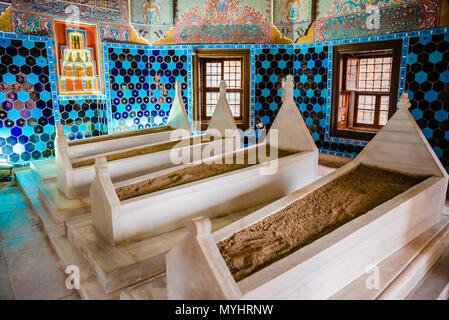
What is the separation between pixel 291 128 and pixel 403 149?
151cm

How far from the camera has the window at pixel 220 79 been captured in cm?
730

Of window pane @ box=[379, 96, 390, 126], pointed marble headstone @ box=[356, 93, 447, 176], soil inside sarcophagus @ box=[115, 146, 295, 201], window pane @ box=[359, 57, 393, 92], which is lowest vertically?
soil inside sarcophagus @ box=[115, 146, 295, 201]

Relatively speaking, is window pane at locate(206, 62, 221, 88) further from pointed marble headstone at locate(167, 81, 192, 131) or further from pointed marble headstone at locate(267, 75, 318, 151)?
pointed marble headstone at locate(267, 75, 318, 151)

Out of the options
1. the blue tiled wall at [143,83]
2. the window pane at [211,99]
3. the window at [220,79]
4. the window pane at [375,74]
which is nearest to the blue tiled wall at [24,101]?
the blue tiled wall at [143,83]

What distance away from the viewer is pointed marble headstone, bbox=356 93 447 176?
3.62 meters

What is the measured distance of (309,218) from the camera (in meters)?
2.81

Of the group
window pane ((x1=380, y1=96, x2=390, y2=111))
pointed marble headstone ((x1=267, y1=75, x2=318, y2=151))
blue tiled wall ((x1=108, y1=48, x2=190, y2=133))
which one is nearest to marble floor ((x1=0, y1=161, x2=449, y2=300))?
pointed marble headstone ((x1=267, y1=75, x2=318, y2=151))

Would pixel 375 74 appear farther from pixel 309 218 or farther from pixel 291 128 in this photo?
pixel 309 218

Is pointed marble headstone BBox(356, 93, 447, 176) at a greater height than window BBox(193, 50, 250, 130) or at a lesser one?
lesser

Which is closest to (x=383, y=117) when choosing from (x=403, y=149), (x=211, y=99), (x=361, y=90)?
(x=361, y=90)

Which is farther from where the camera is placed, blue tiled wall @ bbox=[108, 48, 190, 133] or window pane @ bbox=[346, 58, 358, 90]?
blue tiled wall @ bbox=[108, 48, 190, 133]

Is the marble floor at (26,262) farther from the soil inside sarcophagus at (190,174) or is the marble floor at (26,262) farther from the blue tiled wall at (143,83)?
the blue tiled wall at (143,83)

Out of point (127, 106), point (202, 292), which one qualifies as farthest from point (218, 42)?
point (202, 292)

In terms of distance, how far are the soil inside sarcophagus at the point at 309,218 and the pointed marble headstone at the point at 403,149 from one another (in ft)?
0.45
